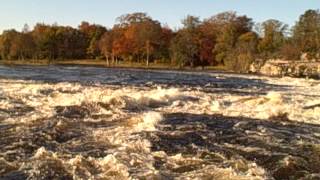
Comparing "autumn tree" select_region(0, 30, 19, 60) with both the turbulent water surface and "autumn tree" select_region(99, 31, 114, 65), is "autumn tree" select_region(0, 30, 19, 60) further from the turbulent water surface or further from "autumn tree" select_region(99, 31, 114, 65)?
the turbulent water surface

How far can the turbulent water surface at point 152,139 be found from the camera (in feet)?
36.4

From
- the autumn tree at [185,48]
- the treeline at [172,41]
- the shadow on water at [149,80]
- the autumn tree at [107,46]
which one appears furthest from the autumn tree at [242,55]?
the shadow on water at [149,80]

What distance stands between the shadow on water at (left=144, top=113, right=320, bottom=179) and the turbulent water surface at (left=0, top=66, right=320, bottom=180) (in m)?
0.02

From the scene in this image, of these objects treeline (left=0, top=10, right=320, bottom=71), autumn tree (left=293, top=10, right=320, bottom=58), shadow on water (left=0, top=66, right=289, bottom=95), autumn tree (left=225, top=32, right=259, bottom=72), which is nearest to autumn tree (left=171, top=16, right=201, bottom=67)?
treeline (left=0, top=10, right=320, bottom=71)

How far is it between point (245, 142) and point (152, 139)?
8.46 ft

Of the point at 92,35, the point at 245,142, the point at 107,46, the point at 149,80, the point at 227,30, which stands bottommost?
the point at 149,80

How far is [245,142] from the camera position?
1446cm

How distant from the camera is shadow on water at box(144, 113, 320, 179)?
11962 millimetres

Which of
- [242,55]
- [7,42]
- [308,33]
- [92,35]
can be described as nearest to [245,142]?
[242,55]

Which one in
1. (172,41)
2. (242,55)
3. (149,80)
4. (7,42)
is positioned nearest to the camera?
(149,80)

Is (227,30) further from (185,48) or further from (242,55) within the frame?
(242,55)

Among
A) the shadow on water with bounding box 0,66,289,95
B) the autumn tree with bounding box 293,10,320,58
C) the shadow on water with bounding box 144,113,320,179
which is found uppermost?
the autumn tree with bounding box 293,10,320,58

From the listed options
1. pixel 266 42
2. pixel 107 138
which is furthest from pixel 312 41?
pixel 107 138

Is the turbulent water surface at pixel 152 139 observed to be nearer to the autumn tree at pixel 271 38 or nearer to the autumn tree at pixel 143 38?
the autumn tree at pixel 271 38
